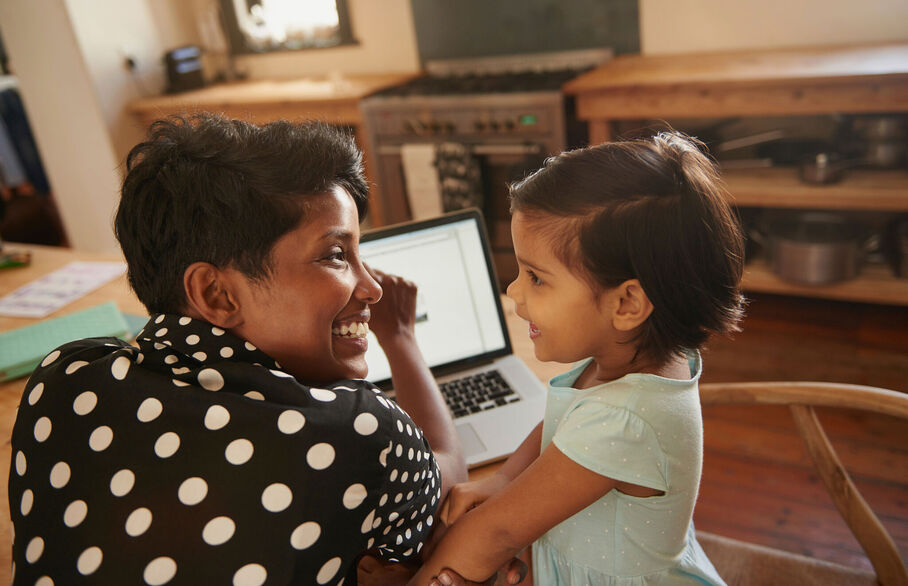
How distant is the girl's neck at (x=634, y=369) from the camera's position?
0.88 meters

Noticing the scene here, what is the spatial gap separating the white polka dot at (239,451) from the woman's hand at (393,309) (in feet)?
1.54

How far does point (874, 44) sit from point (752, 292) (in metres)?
1.07

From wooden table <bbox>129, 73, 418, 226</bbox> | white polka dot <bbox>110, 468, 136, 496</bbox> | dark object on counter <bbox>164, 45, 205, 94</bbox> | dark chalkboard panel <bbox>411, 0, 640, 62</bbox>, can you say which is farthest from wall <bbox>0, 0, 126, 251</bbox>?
white polka dot <bbox>110, 468, 136, 496</bbox>

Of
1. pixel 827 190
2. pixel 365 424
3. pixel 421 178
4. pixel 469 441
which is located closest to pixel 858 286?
pixel 827 190

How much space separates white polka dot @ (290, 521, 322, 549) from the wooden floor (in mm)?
1575

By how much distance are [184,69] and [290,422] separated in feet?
12.9

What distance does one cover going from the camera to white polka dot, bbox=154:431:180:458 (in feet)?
2.18

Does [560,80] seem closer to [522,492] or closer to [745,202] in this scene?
[745,202]

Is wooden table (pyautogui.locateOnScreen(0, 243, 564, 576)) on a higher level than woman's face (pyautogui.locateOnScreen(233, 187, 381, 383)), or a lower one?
lower

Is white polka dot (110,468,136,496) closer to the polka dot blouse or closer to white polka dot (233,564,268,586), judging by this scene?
the polka dot blouse

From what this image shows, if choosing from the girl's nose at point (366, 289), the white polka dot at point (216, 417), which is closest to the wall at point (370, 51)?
the girl's nose at point (366, 289)

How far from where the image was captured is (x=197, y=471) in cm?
66

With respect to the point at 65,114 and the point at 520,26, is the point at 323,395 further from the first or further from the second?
the point at 65,114

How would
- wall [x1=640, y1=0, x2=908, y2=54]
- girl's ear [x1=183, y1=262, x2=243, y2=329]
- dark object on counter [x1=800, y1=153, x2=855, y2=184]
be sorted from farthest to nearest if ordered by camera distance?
wall [x1=640, y1=0, x2=908, y2=54], dark object on counter [x1=800, y1=153, x2=855, y2=184], girl's ear [x1=183, y1=262, x2=243, y2=329]
